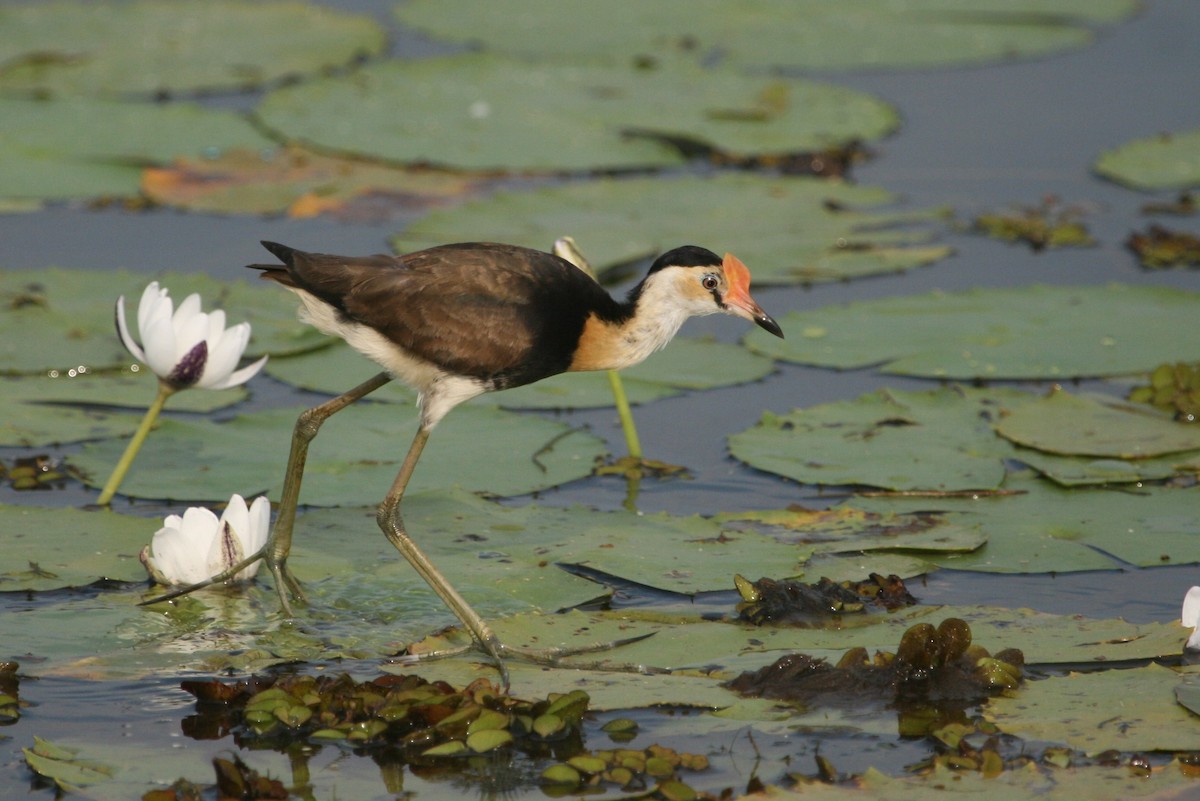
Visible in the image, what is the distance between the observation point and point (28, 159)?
34.3 feet

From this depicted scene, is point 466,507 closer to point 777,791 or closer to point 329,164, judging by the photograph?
point 777,791

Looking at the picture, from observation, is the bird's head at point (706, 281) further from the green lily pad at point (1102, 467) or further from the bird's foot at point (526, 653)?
the green lily pad at point (1102, 467)

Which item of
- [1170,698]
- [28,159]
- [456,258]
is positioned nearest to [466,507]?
[456,258]

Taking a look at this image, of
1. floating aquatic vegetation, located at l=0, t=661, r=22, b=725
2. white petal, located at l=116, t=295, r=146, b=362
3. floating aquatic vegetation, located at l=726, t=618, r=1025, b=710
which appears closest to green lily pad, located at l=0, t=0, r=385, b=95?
white petal, located at l=116, t=295, r=146, b=362

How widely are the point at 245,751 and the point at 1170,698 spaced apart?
9.12ft

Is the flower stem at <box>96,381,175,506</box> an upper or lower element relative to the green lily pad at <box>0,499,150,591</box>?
upper

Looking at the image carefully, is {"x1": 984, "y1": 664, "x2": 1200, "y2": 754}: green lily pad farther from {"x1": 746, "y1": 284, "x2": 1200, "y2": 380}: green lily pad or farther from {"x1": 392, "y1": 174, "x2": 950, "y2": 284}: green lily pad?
{"x1": 392, "y1": 174, "x2": 950, "y2": 284}: green lily pad

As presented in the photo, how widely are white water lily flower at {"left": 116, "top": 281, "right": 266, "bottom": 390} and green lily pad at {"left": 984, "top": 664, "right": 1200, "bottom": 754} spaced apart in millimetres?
3234

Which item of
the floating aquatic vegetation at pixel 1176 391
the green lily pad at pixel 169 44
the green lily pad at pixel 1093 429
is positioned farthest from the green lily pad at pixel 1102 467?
the green lily pad at pixel 169 44

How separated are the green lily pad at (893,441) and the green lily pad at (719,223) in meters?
1.62

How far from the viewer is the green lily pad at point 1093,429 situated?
271 inches

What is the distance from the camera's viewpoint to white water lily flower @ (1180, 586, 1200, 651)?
5.13 meters

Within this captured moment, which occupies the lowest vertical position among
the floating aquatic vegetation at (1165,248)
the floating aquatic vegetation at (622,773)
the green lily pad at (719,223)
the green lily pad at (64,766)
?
the floating aquatic vegetation at (622,773)

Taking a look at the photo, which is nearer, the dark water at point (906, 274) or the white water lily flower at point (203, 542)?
the dark water at point (906, 274)
